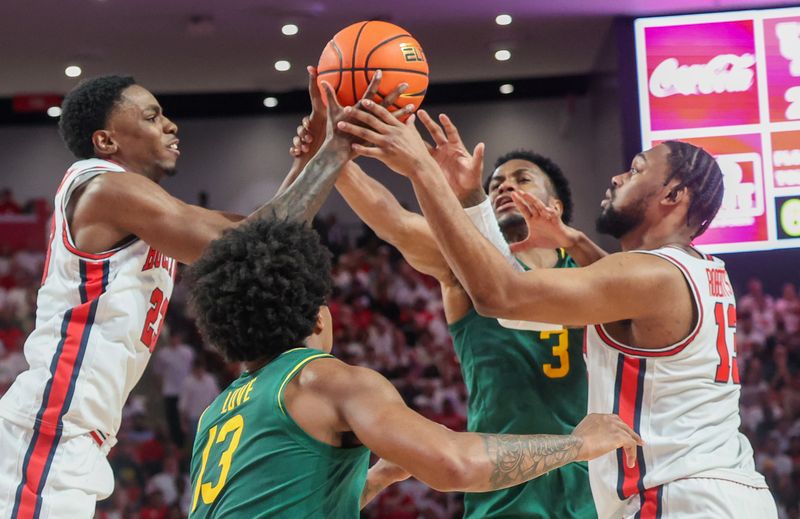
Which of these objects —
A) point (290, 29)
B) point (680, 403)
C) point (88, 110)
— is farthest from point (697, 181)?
point (290, 29)

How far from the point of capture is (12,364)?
386 inches

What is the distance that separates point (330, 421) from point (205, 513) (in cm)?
40

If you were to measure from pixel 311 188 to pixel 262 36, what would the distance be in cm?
715

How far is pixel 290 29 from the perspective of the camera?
9.71 metres

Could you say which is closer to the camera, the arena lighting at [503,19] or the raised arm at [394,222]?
the raised arm at [394,222]

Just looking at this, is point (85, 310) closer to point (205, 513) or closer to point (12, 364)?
A: point (205, 513)

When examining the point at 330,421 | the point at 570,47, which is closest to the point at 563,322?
the point at 330,421

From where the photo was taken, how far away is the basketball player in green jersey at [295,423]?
237 cm

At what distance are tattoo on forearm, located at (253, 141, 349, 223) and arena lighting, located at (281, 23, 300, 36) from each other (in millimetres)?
6607

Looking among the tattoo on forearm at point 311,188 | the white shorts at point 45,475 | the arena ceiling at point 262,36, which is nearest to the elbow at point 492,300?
the tattoo on forearm at point 311,188

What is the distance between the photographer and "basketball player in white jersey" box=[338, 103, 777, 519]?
2.96m

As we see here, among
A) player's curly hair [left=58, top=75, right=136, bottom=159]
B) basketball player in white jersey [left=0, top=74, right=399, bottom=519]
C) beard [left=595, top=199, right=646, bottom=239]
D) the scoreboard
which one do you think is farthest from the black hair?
the scoreboard

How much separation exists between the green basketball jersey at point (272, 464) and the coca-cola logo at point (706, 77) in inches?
244

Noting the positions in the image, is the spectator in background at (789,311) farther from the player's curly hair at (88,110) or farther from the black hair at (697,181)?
the player's curly hair at (88,110)
